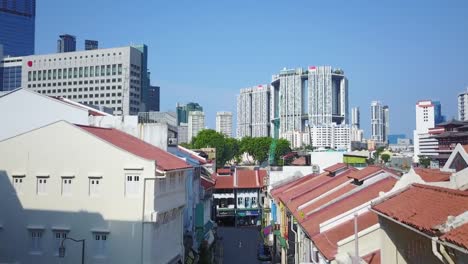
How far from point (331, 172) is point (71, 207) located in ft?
77.6

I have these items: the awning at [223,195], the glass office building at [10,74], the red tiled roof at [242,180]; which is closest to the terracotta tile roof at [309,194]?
the red tiled roof at [242,180]

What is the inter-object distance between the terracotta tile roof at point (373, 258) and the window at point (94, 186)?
1328 cm

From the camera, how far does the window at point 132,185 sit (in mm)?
24203

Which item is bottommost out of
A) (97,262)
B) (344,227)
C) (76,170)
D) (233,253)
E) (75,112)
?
(233,253)

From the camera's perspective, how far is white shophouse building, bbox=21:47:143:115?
148750 mm

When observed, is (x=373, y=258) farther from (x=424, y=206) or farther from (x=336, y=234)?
(x=424, y=206)

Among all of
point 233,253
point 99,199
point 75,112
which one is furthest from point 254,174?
point 99,199

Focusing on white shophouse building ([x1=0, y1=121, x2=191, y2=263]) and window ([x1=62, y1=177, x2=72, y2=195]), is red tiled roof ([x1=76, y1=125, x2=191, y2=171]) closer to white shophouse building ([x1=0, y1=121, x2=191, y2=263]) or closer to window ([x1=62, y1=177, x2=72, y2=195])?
white shophouse building ([x1=0, y1=121, x2=191, y2=263])

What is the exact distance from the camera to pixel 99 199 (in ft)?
79.9

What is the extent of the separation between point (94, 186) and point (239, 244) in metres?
36.9

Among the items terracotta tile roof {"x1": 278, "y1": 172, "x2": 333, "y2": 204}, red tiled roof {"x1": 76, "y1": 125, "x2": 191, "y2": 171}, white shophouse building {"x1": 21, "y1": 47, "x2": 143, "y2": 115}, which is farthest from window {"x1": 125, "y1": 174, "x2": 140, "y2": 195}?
white shophouse building {"x1": 21, "y1": 47, "x2": 143, "y2": 115}

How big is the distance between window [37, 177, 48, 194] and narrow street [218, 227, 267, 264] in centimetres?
2692

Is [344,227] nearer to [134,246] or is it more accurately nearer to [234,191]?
[134,246]

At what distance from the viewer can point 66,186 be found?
24734 millimetres
